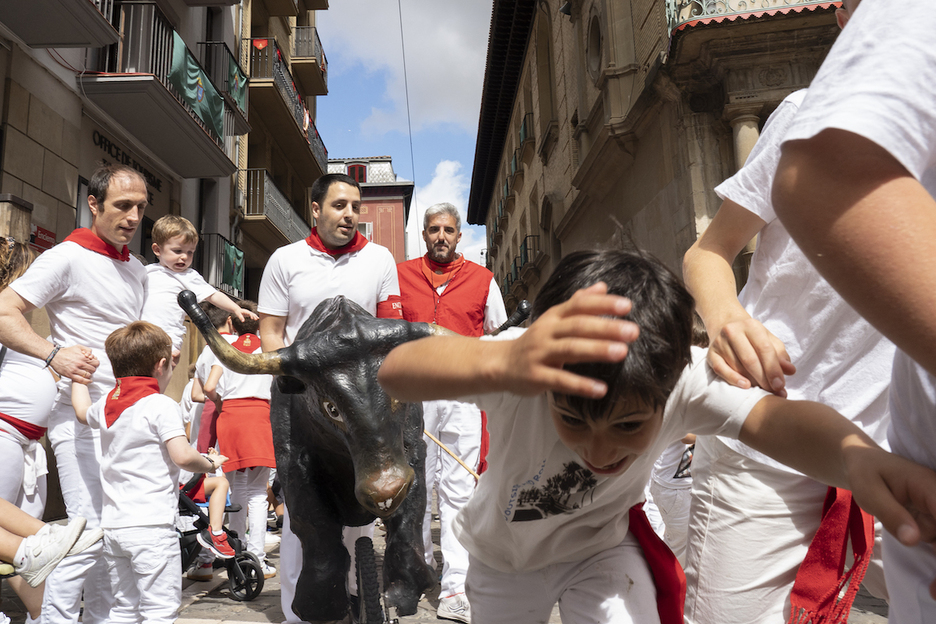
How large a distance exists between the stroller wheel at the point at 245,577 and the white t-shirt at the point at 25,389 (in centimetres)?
182

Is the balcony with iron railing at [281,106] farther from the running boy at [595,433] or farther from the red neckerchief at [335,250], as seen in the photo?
the running boy at [595,433]

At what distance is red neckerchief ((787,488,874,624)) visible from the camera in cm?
173

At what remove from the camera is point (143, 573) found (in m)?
3.58

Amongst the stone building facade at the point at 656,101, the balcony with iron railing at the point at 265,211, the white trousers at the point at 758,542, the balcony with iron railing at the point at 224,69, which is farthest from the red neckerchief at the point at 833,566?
the balcony with iron railing at the point at 265,211

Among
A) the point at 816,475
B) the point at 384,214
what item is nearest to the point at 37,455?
the point at 816,475

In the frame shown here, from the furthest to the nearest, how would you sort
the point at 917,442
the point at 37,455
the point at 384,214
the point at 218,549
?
the point at 384,214 < the point at 218,549 < the point at 37,455 < the point at 917,442

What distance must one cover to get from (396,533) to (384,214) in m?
51.3

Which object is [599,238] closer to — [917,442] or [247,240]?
[247,240]

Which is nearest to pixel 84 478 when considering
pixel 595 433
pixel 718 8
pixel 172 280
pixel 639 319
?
pixel 172 280

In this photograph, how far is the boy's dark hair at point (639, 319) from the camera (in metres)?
1.38

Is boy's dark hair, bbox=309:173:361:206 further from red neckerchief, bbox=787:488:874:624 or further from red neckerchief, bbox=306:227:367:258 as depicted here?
red neckerchief, bbox=787:488:874:624

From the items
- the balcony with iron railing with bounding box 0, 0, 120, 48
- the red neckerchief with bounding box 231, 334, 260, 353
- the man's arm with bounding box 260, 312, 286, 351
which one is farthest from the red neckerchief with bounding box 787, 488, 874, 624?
the balcony with iron railing with bounding box 0, 0, 120, 48

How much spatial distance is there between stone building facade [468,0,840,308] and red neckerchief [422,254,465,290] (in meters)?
3.46

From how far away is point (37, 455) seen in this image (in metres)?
3.86
